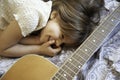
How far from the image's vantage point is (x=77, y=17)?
1.01 meters

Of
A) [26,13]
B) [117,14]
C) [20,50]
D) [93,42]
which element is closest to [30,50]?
[20,50]

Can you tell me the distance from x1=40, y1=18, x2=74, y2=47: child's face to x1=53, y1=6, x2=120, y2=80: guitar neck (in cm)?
10

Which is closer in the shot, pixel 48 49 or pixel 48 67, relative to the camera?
pixel 48 67

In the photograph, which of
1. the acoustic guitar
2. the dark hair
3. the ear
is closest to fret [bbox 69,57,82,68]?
the acoustic guitar

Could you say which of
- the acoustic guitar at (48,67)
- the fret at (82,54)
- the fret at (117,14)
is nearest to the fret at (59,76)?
the acoustic guitar at (48,67)

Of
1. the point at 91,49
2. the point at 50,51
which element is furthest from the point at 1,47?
the point at 91,49

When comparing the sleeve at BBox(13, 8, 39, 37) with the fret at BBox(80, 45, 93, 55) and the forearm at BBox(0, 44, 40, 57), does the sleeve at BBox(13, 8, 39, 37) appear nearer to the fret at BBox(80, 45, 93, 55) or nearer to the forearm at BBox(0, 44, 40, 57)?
the forearm at BBox(0, 44, 40, 57)

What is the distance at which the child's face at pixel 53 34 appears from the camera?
993mm

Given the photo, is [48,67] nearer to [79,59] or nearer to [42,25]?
[79,59]

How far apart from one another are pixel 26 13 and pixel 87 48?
0.28 m

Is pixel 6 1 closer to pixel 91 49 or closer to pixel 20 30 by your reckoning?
pixel 20 30

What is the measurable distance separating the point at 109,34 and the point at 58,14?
0.77ft

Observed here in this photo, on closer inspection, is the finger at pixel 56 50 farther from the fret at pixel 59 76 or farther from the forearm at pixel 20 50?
the fret at pixel 59 76

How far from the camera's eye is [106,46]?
3.43ft
